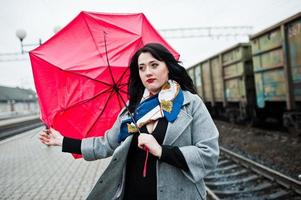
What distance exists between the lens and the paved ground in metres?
5.73

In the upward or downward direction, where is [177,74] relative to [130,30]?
downward

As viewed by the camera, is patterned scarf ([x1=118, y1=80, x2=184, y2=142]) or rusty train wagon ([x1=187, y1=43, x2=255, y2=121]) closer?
patterned scarf ([x1=118, y1=80, x2=184, y2=142])

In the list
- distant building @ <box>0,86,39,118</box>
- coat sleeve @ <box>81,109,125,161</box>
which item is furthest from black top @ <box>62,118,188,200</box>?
distant building @ <box>0,86,39,118</box>

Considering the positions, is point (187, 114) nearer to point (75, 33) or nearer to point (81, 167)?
point (75, 33)

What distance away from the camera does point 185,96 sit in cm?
190

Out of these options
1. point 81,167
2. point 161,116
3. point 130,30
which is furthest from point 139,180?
point 81,167

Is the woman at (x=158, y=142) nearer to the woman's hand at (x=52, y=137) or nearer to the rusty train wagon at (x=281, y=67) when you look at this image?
the woman's hand at (x=52, y=137)

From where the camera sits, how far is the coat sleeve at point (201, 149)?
1.72 meters

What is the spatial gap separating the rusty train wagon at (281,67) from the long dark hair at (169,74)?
271 inches

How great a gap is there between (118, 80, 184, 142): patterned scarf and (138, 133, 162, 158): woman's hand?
126 millimetres

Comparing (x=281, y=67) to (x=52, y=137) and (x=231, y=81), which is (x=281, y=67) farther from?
(x=52, y=137)

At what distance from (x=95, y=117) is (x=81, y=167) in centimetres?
582

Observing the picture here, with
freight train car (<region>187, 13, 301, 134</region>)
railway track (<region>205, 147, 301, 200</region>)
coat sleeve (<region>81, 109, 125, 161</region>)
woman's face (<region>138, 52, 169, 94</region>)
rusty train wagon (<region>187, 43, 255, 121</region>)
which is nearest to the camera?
woman's face (<region>138, 52, 169, 94</region>)

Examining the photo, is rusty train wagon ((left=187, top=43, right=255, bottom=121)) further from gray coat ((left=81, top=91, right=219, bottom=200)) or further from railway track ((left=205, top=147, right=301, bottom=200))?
gray coat ((left=81, top=91, right=219, bottom=200))
